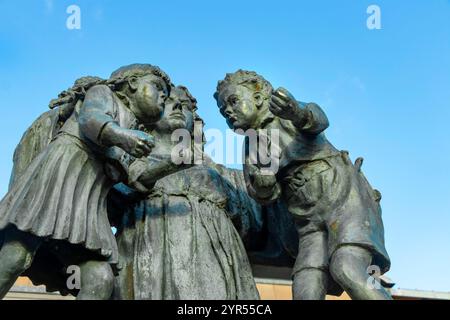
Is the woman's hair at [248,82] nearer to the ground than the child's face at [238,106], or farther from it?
farther from it

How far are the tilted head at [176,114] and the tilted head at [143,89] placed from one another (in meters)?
0.27

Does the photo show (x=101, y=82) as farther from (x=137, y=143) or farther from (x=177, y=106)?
(x=137, y=143)

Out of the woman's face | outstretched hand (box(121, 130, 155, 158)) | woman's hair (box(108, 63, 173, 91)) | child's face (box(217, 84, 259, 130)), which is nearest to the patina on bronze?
child's face (box(217, 84, 259, 130))

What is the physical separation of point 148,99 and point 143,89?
0.08 meters

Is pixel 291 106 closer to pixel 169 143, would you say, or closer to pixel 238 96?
pixel 238 96

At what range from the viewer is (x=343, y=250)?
5.71m

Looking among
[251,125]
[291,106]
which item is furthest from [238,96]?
[291,106]

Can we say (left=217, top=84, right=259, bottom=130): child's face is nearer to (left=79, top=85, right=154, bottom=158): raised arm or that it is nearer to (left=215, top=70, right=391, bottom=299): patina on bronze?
(left=215, top=70, right=391, bottom=299): patina on bronze

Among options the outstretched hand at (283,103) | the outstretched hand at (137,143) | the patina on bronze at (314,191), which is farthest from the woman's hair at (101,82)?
the outstretched hand at (283,103)

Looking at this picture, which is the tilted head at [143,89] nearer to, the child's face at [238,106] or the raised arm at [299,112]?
the child's face at [238,106]

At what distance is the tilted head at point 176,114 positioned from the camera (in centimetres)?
657

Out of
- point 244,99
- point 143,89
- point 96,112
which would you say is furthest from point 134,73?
point 244,99

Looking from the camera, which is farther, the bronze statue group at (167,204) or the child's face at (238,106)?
the child's face at (238,106)

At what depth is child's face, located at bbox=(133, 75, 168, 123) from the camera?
615 centimetres
